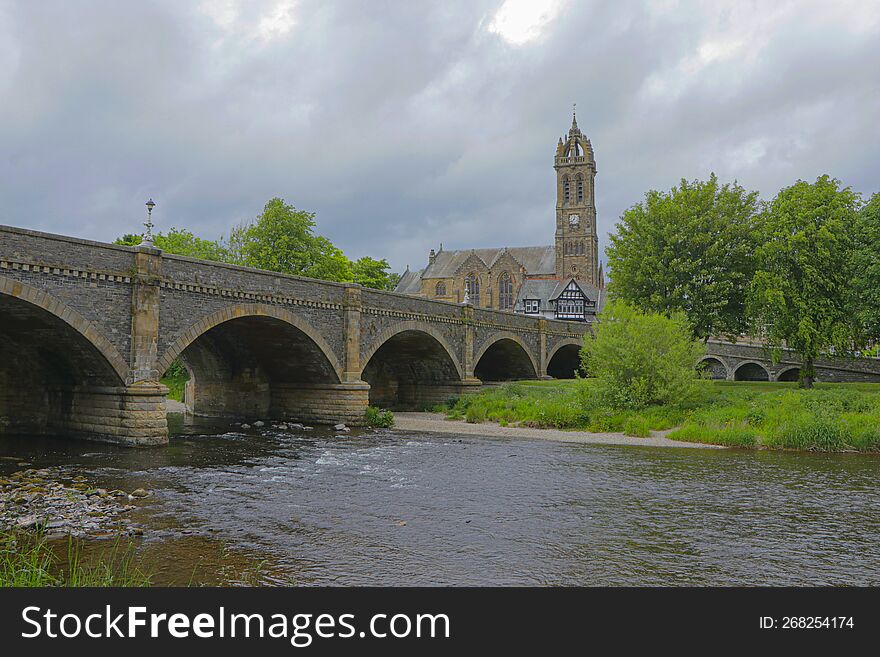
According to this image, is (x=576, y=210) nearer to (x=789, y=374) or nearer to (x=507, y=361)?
(x=789, y=374)

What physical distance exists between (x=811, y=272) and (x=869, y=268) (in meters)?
3.24

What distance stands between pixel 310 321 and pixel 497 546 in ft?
63.7

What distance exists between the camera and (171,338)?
22.3 meters

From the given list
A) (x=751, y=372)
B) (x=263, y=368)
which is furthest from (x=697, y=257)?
(x=751, y=372)

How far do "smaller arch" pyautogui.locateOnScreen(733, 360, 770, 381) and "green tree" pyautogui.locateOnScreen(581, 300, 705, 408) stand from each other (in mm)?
33098

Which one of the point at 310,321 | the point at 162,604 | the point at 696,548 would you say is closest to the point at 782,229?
the point at 310,321

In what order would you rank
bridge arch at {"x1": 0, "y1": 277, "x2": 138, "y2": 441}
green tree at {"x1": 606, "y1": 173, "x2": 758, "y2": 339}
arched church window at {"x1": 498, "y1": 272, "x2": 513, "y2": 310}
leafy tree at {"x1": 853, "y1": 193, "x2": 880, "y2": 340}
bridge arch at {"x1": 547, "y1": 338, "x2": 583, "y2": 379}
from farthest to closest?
arched church window at {"x1": 498, "y1": 272, "x2": 513, "y2": 310}, bridge arch at {"x1": 547, "y1": 338, "x2": 583, "y2": 379}, green tree at {"x1": 606, "y1": 173, "x2": 758, "y2": 339}, leafy tree at {"x1": 853, "y1": 193, "x2": 880, "y2": 340}, bridge arch at {"x1": 0, "y1": 277, "x2": 138, "y2": 441}

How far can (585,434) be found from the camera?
27.9 metres

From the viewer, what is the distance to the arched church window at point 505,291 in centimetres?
9956

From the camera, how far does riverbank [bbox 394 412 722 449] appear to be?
25.4m

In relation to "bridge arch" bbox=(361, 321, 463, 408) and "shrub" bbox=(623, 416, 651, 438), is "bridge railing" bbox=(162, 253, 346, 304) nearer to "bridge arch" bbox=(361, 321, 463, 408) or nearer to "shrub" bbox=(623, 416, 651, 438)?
"bridge arch" bbox=(361, 321, 463, 408)

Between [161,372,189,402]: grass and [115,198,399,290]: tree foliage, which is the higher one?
[115,198,399,290]: tree foliage

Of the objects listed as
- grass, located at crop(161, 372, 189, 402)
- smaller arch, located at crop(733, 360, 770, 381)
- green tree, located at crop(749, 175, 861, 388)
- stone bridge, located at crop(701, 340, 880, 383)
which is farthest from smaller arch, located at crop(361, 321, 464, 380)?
smaller arch, located at crop(733, 360, 770, 381)

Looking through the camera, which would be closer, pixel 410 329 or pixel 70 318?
pixel 70 318
